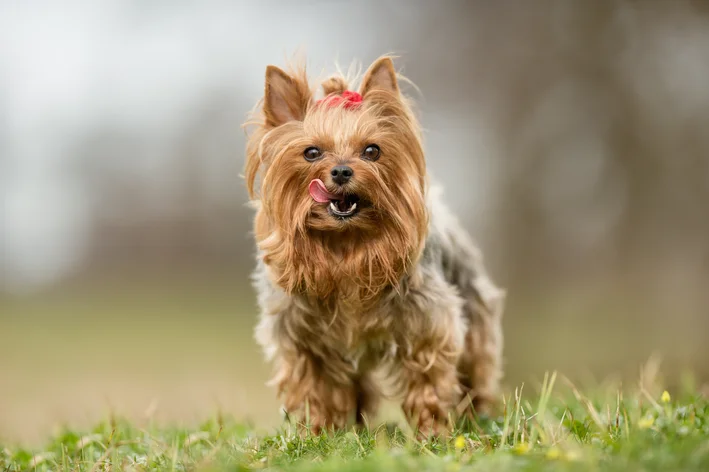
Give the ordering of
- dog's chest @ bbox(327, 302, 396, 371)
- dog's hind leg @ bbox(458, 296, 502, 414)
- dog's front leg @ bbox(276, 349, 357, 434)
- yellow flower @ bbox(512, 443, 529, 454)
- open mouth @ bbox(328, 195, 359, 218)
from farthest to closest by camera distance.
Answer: dog's hind leg @ bbox(458, 296, 502, 414), dog's front leg @ bbox(276, 349, 357, 434), dog's chest @ bbox(327, 302, 396, 371), open mouth @ bbox(328, 195, 359, 218), yellow flower @ bbox(512, 443, 529, 454)

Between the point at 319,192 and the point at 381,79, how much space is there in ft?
2.58

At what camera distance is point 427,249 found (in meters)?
4.80

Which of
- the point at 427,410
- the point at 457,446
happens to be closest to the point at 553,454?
the point at 457,446

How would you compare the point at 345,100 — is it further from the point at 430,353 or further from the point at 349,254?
the point at 430,353

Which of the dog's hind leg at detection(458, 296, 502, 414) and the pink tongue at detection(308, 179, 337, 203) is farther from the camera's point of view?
the dog's hind leg at detection(458, 296, 502, 414)

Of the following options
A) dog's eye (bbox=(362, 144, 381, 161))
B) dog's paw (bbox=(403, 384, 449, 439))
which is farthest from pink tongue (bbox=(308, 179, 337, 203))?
dog's paw (bbox=(403, 384, 449, 439))

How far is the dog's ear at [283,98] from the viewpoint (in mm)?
4383

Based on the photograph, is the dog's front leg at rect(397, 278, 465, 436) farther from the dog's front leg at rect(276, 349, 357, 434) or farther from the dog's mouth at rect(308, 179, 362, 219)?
the dog's mouth at rect(308, 179, 362, 219)

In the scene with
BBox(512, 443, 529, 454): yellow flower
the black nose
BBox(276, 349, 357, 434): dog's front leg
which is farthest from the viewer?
→ BBox(276, 349, 357, 434): dog's front leg

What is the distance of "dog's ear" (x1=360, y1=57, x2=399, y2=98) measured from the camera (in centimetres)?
438

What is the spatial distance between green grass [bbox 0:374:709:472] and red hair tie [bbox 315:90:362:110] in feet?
5.75

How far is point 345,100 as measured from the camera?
430cm

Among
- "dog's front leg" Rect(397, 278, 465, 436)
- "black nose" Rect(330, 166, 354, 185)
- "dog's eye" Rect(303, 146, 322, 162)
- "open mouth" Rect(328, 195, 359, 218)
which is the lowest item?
"dog's front leg" Rect(397, 278, 465, 436)

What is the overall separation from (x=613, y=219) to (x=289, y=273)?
35.6 ft
